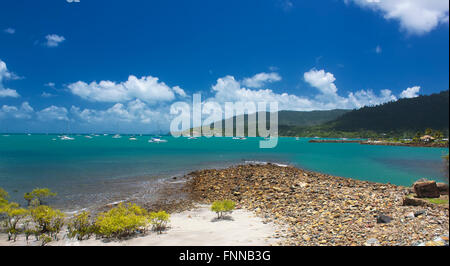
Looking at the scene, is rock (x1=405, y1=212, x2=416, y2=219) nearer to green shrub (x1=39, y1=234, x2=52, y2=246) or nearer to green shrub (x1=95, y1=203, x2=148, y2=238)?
green shrub (x1=95, y1=203, x2=148, y2=238)

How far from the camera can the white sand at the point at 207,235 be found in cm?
750

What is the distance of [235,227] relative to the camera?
9.16 metres

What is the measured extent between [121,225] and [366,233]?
306 inches

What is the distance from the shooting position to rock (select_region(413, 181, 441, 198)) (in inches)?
363

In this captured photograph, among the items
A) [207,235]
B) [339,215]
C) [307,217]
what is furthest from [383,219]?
[207,235]

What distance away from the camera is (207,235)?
8.30 m

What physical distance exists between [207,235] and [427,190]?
8.86 metres

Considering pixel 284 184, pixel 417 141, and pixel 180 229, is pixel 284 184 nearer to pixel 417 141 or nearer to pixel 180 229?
pixel 180 229

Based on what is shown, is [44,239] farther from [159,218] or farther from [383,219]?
[383,219]

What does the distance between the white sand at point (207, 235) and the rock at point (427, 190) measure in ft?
20.1

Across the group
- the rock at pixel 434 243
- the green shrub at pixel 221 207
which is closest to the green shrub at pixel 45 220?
the green shrub at pixel 221 207

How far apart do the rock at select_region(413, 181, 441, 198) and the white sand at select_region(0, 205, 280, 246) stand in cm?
612

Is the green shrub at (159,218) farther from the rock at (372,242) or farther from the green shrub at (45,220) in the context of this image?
the rock at (372,242)

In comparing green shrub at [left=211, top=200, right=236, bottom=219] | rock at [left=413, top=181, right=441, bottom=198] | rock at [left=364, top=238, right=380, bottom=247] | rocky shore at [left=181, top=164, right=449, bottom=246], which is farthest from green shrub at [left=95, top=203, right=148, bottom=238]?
rock at [left=413, top=181, right=441, bottom=198]
